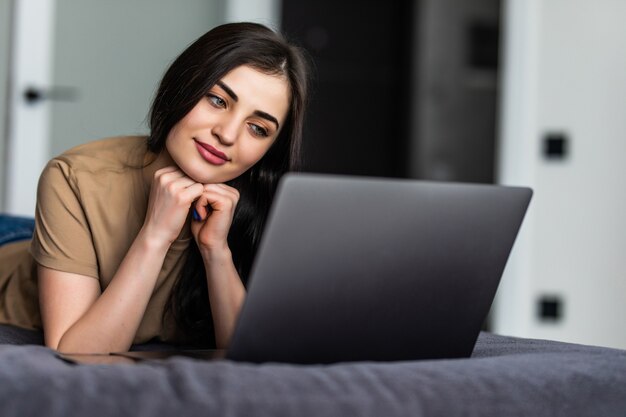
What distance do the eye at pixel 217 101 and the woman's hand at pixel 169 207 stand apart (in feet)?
0.48

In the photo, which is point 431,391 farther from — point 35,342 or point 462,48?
point 462,48

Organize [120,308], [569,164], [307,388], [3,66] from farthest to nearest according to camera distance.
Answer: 1. [569,164]
2. [3,66]
3. [120,308]
4. [307,388]

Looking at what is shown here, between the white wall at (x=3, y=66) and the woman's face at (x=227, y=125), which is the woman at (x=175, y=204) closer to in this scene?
the woman's face at (x=227, y=125)

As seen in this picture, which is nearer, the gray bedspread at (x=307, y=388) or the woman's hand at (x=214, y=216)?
the gray bedspread at (x=307, y=388)

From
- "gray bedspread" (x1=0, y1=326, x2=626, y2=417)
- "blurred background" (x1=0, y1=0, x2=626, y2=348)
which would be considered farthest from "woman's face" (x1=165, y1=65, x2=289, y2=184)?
"blurred background" (x1=0, y1=0, x2=626, y2=348)

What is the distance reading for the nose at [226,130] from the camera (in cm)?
141

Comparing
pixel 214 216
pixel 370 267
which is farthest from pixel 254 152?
pixel 370 267

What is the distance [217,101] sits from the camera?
144 cm

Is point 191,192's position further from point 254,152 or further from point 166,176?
point 254,152

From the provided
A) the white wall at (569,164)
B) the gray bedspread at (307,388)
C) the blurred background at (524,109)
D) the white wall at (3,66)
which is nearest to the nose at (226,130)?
the gray bedspread at (307,388)

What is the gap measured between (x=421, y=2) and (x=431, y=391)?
5076 millimetres

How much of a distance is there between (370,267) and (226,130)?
1.57 ft

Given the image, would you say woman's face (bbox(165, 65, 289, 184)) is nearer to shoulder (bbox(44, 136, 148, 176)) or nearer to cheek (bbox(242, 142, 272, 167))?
cheek (bbox(242, 142, 272, 167))

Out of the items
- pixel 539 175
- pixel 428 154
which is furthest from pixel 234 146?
pixel 428 154
